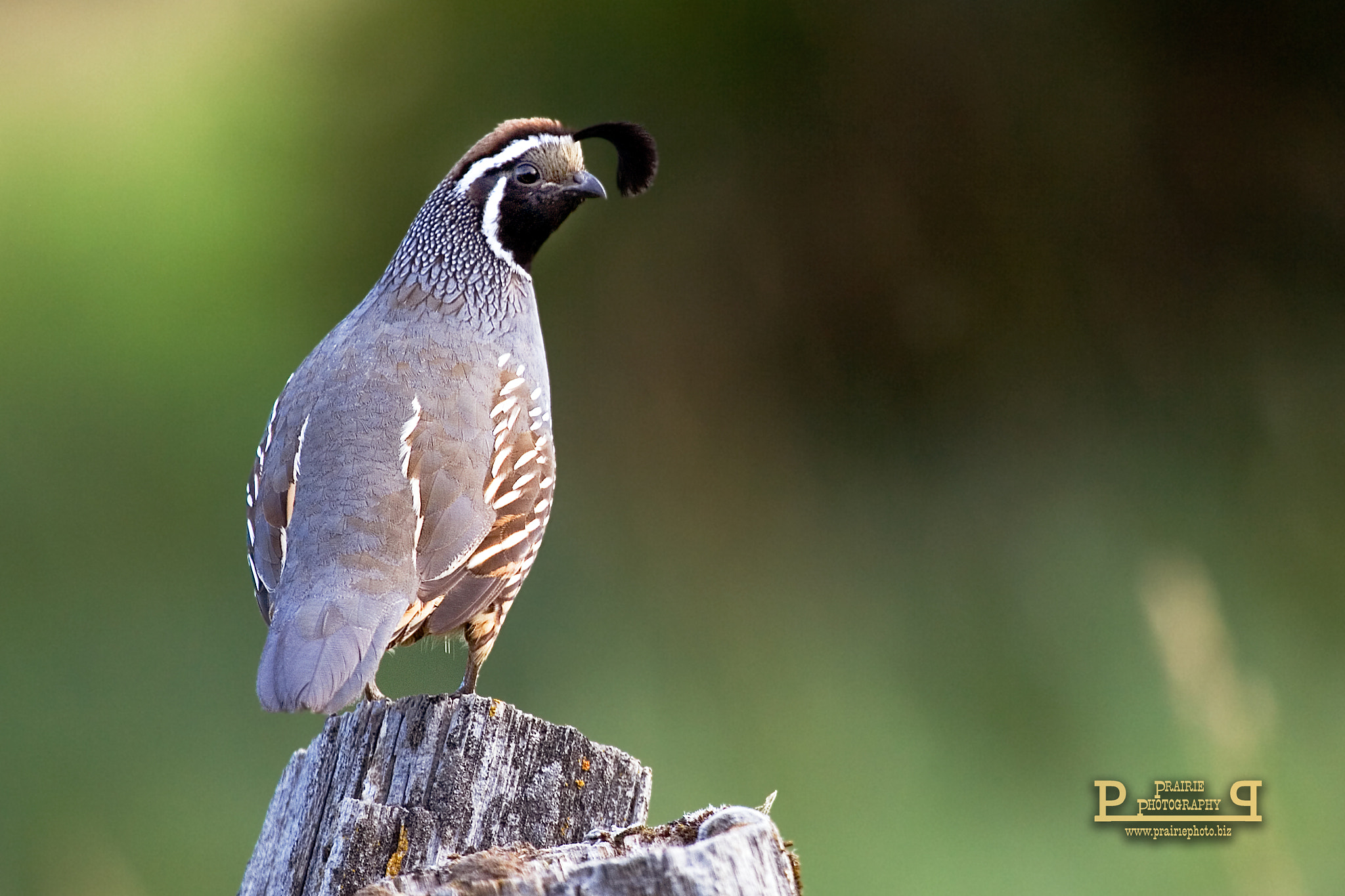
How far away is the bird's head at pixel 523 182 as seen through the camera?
405 centimetres

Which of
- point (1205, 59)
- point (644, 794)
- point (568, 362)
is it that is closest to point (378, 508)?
point (644, 794)

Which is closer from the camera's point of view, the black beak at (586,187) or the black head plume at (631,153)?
the black beak at (586,187)

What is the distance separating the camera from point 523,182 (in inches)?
161

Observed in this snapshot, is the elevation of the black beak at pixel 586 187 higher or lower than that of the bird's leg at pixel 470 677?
higher

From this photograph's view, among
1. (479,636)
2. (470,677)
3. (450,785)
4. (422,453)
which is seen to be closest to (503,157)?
(422,453)

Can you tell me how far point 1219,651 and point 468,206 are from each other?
9.96 feet

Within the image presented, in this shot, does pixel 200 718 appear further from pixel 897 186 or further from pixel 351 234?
pixel 897 186

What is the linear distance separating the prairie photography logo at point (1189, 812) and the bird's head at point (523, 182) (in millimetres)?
2850

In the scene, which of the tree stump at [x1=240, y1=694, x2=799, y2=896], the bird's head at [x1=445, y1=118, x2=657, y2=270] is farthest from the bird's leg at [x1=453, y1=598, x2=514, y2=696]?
the bird's head at [x1=445, y1=118, x2=657, y2=270]

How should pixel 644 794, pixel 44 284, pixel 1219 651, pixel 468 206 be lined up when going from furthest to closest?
pixel 44 284
pixel 1219 651
pixel 468 206
pixel 644 794

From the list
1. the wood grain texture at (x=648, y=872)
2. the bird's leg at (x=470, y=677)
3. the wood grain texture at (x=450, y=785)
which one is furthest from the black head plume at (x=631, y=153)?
the wood grain texture at (x=648, y=872)

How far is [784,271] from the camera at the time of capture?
6332 mm

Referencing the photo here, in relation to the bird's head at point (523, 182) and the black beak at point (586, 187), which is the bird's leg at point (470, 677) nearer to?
the bird's head at point (523, 182)

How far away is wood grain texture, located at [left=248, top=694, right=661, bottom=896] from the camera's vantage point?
6.80 ft
